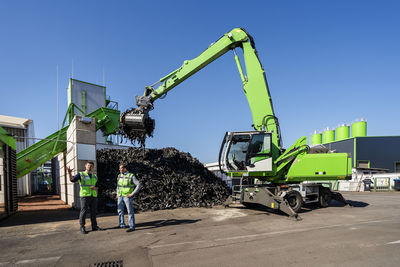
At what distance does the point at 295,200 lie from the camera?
27.4 ft

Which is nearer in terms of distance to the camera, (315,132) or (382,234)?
(382,234)

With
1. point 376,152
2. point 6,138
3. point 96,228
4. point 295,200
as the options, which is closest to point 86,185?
point 96,228

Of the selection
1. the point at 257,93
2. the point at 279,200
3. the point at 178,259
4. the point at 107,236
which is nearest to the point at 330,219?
the point at 279,200

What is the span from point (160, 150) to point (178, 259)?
27.7 ft

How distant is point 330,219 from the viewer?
23.2ft

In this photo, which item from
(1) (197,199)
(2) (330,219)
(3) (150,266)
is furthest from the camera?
(1) (197,199)

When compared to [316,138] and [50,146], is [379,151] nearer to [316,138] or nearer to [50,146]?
[316,138]

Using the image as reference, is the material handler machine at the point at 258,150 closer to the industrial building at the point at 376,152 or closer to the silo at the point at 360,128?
the industrial building at the point at 376,152

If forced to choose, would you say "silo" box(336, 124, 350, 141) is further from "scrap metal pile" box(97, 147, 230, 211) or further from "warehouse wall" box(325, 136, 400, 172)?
"scrap metal pile" box(97, 147, 230, 211)

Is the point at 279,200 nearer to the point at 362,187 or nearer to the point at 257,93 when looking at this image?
the point at 257,93

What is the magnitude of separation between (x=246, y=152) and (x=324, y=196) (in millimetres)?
4275

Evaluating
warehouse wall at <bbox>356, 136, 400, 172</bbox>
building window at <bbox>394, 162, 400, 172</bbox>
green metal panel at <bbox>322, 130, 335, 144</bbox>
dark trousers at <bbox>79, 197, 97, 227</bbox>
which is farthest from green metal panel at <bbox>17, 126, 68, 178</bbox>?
building window at <bbox>394, 162, 400, 172</bbox>

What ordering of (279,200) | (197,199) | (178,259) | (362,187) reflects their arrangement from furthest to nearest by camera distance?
(362,187) → (197,199) → (279,200) → (178,259)

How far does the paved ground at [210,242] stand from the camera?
3801 millimetres
